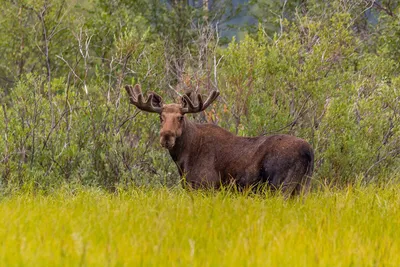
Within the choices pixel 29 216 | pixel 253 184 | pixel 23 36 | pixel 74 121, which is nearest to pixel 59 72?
pixel 23 36

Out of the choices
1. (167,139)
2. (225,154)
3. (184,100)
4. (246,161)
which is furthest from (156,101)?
(246,161)

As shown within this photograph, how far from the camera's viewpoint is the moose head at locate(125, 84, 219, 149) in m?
9.50

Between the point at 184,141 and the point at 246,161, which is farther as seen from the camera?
the point at 184,141

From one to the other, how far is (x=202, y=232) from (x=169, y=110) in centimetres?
380

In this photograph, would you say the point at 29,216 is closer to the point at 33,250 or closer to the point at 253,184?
the point at 33,250

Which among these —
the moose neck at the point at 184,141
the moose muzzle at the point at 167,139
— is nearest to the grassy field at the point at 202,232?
the moose muzzle at the point at 167,139

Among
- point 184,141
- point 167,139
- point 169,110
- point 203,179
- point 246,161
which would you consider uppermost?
point 169,110

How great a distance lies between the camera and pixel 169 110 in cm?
988

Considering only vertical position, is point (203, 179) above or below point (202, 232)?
below

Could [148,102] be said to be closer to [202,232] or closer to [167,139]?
[167,139]

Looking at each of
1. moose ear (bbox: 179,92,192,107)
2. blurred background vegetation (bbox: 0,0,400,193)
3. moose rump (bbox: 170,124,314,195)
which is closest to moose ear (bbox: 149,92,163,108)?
moose ear (bbox: 179,92,192,107)

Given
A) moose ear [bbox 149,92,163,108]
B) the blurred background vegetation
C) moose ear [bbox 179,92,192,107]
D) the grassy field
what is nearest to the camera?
the grassy field

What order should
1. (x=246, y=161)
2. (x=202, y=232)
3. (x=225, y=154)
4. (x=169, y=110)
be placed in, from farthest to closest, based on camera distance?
1. (x=225, y=154)
2. (x=169, y=110)
3. (x=246, y=161)
4. (x=202, y=232)

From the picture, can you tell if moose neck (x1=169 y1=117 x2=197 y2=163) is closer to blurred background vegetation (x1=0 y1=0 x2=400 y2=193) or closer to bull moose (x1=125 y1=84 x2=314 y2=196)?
bull moose (x1=125 y1=84 x2=314 y2=196)
